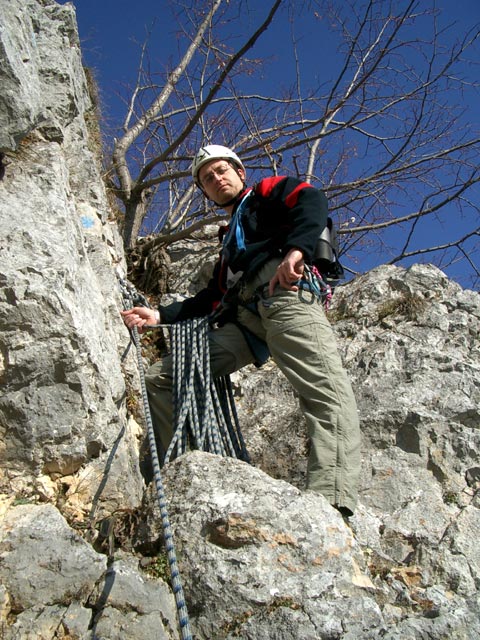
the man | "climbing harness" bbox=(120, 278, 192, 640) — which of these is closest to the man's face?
the man

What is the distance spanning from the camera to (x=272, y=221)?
11.9ft

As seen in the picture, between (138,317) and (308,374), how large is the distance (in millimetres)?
1308

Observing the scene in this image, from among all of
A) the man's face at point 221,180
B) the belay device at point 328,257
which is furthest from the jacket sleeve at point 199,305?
the belay device at point 328,257

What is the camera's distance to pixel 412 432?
3.78m

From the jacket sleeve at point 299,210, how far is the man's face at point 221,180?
292 mm

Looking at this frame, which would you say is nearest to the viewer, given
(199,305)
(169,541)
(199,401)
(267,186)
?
(169,541)

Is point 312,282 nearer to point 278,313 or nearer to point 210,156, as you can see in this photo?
point 278,313

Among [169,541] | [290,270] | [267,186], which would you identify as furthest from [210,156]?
[169,541]

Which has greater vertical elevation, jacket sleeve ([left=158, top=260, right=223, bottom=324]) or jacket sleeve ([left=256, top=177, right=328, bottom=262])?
jacket sleeve ([left=256, top=177, right=328, bottom=262])

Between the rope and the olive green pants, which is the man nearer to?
the olive green pants

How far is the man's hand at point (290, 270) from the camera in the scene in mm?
3229

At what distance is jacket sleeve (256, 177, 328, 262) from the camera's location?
327 cm

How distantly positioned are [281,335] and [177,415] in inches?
29.7

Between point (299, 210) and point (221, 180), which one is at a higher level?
point (221, 180)
